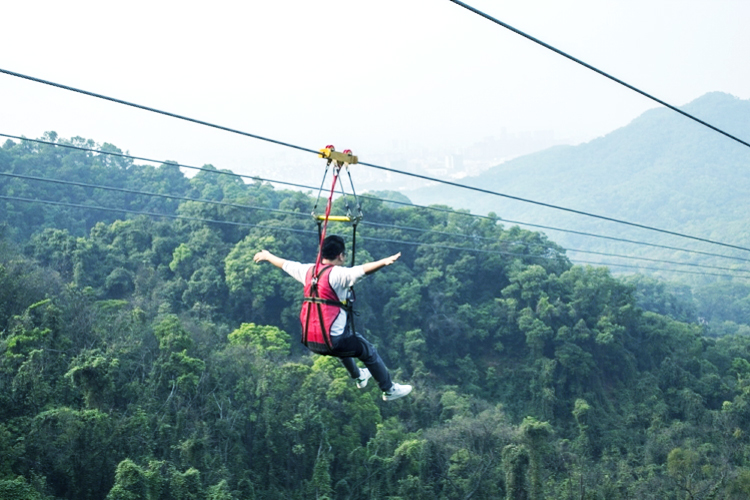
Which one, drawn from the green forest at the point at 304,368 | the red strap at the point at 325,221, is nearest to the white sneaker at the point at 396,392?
the red strap at the point at 325,221

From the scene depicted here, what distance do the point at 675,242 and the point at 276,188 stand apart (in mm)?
72507

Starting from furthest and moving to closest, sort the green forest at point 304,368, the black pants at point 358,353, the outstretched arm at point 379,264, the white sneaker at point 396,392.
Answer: the green forest at point 304,368 < the white sneaker at point 396,392 < the black pants at point 358,353 < the outstretched arm at point 379,264

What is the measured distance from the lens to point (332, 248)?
5086 millimetres

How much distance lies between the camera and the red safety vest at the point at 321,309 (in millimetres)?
5031

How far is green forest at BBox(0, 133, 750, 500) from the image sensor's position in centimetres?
1591

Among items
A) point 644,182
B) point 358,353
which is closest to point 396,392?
point 358,353

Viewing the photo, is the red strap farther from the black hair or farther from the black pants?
the black pants

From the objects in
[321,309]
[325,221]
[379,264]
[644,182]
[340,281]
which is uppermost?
[644,182]

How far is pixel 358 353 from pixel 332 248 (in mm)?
701

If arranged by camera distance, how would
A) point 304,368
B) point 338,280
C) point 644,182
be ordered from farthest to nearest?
point 644,182 → point 304,368 → point 338,280

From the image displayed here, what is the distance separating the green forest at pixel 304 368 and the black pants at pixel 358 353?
17.8ft

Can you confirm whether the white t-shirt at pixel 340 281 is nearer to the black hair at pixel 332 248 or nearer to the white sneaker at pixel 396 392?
the black hair at pixel 332 248

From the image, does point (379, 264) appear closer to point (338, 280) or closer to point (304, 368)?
point (338, 280)

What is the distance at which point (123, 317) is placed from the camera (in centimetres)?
2030
